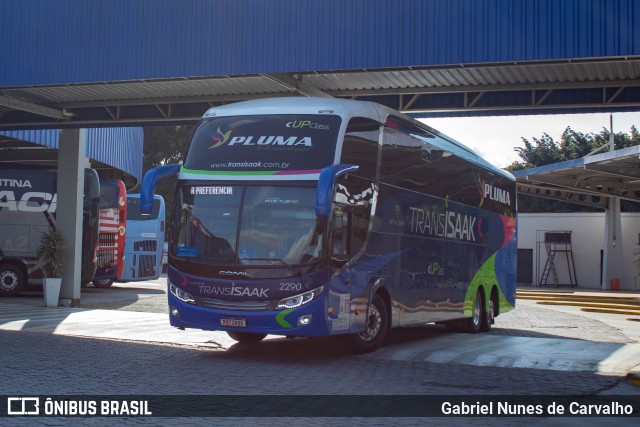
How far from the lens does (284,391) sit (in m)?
9.20

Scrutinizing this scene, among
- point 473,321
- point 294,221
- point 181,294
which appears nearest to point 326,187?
point 294,221

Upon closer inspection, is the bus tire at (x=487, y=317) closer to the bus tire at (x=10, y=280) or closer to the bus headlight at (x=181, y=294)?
the bus headlight at (x=181, y=294)

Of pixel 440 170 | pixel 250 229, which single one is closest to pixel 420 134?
pixel 440 170

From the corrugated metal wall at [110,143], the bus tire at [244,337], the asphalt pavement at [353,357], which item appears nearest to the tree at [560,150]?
the corrugated metal wall at [110,143]

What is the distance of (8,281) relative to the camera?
25.7m

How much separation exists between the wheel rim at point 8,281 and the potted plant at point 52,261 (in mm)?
5069

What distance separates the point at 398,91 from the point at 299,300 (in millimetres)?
6808

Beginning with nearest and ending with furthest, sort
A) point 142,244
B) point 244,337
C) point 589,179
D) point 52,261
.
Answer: point 244,337
point 52,261
point 142,244
point 589,179

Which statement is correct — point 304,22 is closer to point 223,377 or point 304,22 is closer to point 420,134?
point 420,134

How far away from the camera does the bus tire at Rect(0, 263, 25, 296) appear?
1008 inches

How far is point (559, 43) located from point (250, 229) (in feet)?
19.5

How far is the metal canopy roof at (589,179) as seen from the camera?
100 feet

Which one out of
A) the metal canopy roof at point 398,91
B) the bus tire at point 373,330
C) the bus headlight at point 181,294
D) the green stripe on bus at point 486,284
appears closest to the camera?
the bus headlight at point 181,294

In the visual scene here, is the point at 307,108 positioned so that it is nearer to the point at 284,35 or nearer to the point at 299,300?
the point at 299,300
